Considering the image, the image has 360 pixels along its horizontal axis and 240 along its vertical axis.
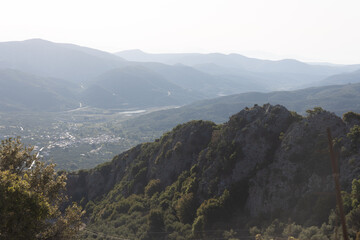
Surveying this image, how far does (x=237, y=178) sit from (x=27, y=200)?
37.7 meters

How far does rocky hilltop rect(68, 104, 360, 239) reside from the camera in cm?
4138

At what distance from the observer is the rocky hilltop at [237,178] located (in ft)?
136

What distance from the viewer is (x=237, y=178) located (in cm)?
5053

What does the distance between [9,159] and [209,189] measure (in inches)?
1373

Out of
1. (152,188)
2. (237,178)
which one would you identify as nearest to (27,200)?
(237,178)

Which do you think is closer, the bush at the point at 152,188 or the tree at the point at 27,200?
the tree at the point at 27,200

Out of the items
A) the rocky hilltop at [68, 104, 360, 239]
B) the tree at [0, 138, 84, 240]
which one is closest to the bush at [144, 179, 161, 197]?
the rocky hilltop at [68, 104, 360, 239]

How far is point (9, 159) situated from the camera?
26.4m

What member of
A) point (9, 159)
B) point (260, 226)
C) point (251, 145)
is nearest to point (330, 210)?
Answer: point (260, 226)

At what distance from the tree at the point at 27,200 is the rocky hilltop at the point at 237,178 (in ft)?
82.9

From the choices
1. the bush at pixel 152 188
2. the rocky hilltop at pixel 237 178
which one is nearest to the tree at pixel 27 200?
the rocky hilltop at pixel 237 178

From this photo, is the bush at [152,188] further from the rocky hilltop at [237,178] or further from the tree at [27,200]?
the tree at [27,200]

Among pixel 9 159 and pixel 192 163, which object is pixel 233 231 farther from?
pixel 9 159

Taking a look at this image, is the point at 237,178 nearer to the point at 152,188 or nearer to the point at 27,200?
the point at 152,188
